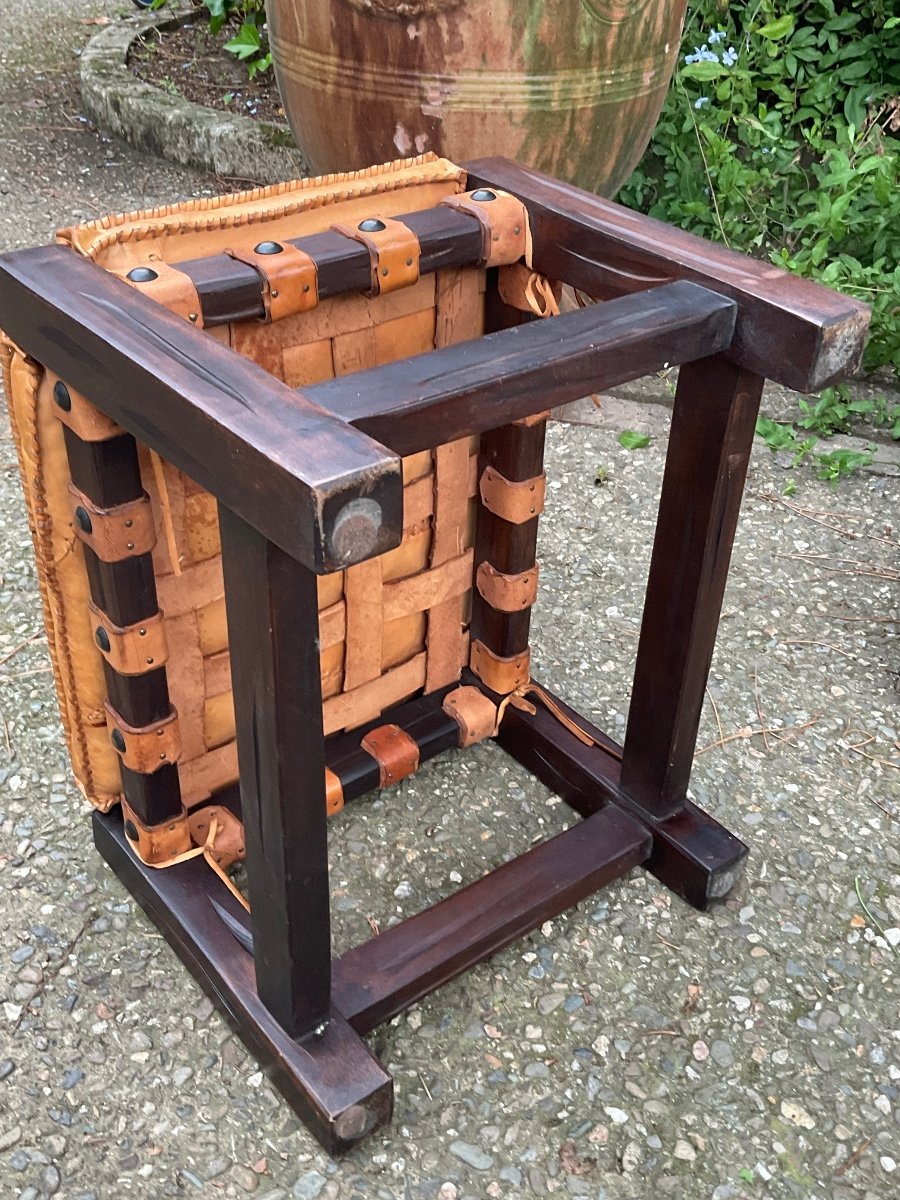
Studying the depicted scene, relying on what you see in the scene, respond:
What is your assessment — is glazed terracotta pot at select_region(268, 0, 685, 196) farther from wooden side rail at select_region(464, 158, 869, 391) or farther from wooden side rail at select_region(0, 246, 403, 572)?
wooden side rail at select_region(0, 246, 403, 572)

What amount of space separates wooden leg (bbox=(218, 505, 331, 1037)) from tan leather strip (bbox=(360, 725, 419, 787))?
0.41 metres

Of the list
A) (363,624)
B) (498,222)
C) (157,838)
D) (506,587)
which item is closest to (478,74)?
(498,222)

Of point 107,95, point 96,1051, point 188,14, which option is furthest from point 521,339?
point 188,14

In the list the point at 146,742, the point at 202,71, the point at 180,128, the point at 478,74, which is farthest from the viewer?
the point at 202,71

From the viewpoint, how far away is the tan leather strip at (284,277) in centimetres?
117

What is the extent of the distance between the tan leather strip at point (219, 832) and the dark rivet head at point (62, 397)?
1.95ft

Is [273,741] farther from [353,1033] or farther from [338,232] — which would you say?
[338,232]

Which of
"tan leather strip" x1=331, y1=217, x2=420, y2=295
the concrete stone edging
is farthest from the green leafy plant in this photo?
"tan leather strip" x1=331, y1=217, x2=420, y2=295

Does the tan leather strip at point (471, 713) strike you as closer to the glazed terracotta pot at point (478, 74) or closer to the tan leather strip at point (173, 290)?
the tan leather strip at point (173, 290)

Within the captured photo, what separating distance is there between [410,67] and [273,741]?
1.66m

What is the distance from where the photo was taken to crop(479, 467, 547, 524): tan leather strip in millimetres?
1551

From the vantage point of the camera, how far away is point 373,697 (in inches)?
64.8

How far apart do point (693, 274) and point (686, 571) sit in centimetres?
35

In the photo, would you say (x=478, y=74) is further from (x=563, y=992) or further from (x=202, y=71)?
(x=202, y=71)
